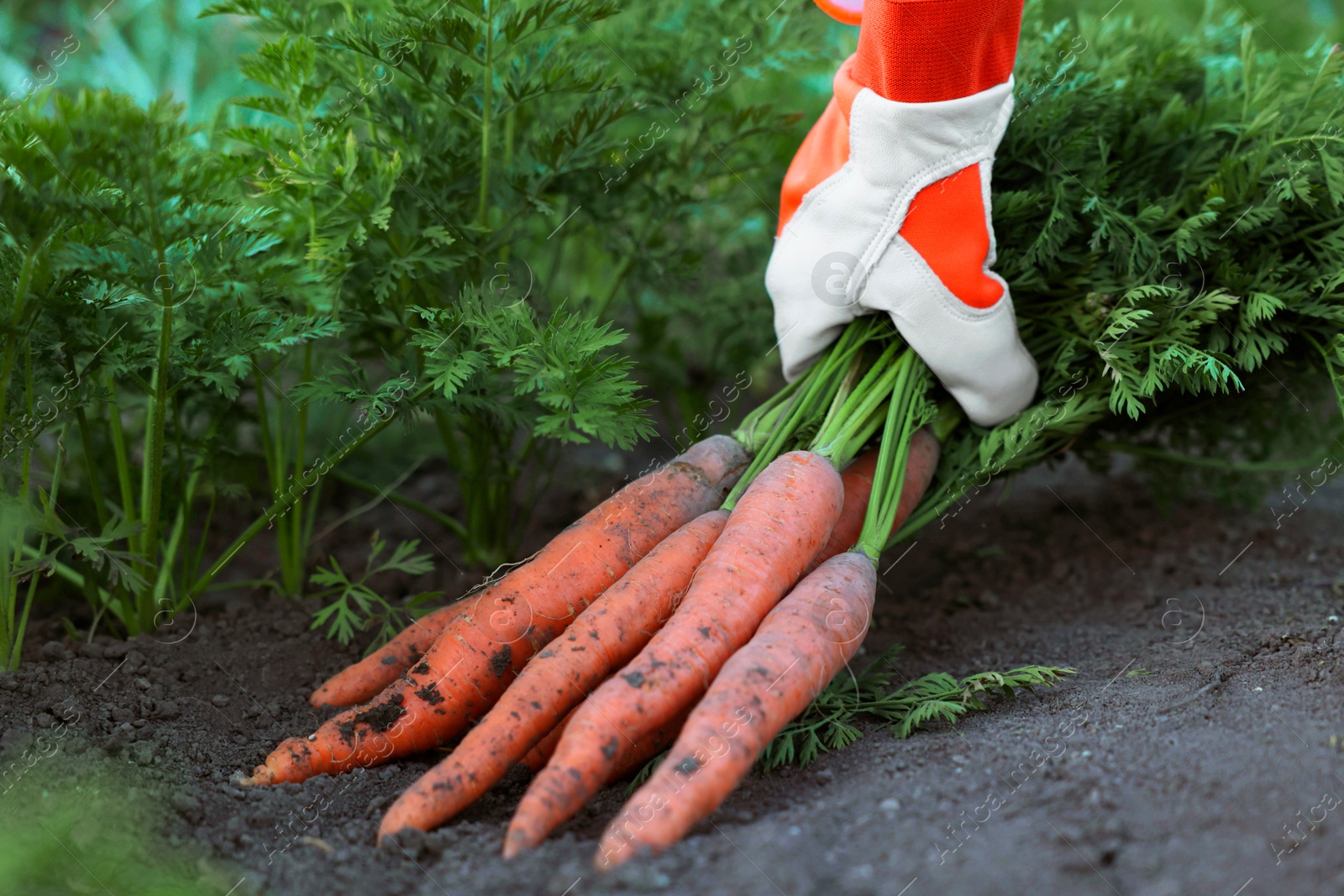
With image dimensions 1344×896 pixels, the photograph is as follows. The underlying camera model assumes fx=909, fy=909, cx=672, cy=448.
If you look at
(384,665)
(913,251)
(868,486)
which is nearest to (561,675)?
(384,665)

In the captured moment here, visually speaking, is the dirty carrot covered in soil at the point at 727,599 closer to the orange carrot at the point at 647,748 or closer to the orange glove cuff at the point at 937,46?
the orange carrot at the point at 647,748

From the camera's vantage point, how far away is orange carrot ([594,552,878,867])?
1101 millimetres

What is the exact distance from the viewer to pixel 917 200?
5.06 ft

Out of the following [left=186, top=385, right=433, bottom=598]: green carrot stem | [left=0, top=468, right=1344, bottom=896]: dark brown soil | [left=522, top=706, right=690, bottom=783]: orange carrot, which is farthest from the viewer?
[left=186, top=385, right=433, bottom=598]: green carrot stem

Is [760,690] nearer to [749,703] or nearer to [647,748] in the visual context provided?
[749,703]

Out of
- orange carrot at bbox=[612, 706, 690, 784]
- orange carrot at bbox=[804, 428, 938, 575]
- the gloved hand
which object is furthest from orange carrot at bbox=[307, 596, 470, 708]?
the gloved hand

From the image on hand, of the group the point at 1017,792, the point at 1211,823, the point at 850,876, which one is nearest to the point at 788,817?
the point at 850,876

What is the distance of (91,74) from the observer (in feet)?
10.1

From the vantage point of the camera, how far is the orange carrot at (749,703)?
110cm

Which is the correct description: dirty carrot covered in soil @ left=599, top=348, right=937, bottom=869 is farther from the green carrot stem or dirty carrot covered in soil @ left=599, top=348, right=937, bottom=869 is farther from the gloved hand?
the green carrot stem

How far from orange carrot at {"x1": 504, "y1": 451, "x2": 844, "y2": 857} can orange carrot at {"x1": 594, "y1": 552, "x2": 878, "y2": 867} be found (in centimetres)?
4

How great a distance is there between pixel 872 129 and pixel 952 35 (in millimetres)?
183

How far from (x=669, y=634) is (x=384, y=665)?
0.55 metres

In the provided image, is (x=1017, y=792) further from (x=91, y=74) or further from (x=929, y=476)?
(x=91, y=74)
